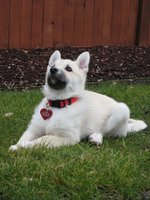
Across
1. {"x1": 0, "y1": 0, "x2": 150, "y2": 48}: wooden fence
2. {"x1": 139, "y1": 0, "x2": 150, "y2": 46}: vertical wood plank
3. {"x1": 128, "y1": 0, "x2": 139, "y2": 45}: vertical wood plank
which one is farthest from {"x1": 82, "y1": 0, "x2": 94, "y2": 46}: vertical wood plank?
{"x1": 139, "y1": 0, "x2": 150, "y2": 46}: vertical wood plank

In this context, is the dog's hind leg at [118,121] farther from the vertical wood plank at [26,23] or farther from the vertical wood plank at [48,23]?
the vertical wood plank at [48,23]

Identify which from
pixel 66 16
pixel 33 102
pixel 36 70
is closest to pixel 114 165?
pixel 33 102

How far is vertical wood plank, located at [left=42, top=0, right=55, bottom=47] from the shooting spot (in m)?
10.7

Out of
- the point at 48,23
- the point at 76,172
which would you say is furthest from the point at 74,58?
the point at 76,172

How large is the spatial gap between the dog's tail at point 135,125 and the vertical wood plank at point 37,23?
4.76m

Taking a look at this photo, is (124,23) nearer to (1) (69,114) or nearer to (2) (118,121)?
(2) (118,121)

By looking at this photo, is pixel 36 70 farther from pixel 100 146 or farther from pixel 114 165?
pixel 114 165

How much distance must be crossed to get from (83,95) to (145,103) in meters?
2.15

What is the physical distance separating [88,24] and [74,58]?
152 cm

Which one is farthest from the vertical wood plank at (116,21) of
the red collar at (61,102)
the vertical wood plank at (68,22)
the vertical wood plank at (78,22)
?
the red collar at (61,102)

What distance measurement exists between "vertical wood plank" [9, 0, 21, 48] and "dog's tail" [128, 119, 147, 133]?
464cm

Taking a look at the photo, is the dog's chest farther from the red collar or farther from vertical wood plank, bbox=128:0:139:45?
vertical wood plank, bbox=128:0:139:45

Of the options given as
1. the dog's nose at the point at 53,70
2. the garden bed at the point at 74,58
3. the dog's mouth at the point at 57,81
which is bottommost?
the garden bed at the point at 74,58

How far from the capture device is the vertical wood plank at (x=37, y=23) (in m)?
10.5
